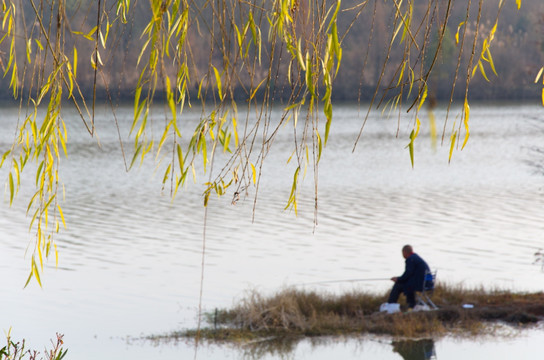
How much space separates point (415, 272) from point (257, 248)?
719 cm

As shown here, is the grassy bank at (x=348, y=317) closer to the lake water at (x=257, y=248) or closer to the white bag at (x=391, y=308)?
the white bag at (x=391, y=308)

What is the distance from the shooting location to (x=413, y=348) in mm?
12391

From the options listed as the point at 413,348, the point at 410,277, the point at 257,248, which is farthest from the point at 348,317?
the point at 257,248

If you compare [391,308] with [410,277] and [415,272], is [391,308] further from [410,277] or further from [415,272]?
[415,272]

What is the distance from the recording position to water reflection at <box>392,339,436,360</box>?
12320 mm

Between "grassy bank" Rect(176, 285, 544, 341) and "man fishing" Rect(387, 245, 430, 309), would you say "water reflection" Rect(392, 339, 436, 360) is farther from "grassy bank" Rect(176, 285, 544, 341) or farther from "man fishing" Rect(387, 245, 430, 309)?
"man fishing" Rect(387, 245, 430, 309)

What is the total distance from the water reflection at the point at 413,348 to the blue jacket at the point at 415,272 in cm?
70

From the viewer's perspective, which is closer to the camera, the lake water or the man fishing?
the man fishing

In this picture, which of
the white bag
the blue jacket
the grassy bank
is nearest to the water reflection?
the grassy bank

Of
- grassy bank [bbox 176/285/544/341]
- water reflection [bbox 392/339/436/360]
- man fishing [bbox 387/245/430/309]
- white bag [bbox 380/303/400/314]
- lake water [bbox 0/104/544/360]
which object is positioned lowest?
lake water [bbox 0/104/544/360]

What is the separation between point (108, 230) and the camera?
2180 centimetres

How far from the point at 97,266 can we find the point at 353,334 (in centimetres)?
707

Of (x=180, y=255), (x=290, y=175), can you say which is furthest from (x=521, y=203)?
(x=180, y=255)

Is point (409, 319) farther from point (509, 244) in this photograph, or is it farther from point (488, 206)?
point (488, 206)
